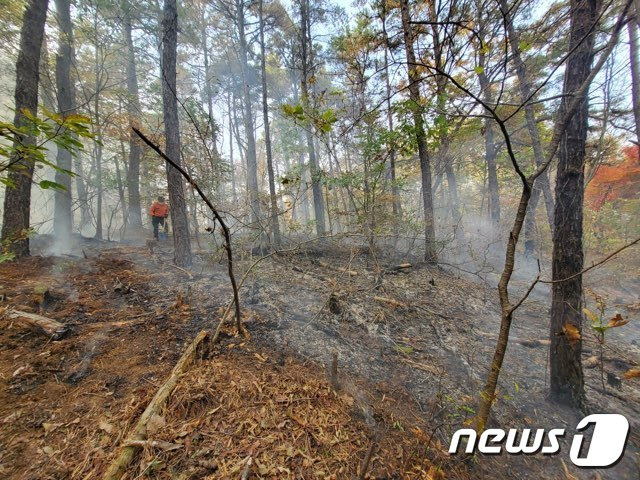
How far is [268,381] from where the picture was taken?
2.59 metres

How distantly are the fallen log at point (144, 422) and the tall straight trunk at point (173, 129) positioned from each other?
4.11 meters

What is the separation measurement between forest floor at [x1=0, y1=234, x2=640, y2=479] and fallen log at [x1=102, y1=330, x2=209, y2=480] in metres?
0.07

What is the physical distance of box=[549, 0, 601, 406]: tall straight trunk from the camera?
2.82 meters

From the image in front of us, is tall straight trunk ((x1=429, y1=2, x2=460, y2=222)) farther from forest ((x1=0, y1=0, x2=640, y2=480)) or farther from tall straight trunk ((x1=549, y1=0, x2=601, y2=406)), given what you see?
tall straight trunk ((x1=549, y1=0, x2=601, y2=406))

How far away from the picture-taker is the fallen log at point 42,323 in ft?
9.36

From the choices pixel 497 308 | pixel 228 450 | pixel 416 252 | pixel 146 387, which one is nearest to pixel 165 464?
pixel 228 450

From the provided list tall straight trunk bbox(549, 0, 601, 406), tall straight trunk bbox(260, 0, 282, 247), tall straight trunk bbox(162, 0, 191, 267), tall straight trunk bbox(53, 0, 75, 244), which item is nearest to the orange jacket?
tall straight trunk bbox(53, 0, 75, 244)

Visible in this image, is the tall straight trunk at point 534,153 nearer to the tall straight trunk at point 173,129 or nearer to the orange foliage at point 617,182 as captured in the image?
the orange foliage at point 617,182

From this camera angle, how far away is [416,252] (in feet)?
28.6

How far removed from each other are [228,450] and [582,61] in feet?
16.6

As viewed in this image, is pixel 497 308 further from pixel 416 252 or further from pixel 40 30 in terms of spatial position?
pixel 40 30

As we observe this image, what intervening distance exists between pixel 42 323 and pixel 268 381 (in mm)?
2712

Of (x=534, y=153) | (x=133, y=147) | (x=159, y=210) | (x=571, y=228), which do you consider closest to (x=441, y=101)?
(x=571, y=228)

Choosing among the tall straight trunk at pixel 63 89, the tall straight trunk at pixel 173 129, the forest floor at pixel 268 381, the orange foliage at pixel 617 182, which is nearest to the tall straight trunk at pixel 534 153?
the forest floor at pixel 268 381
